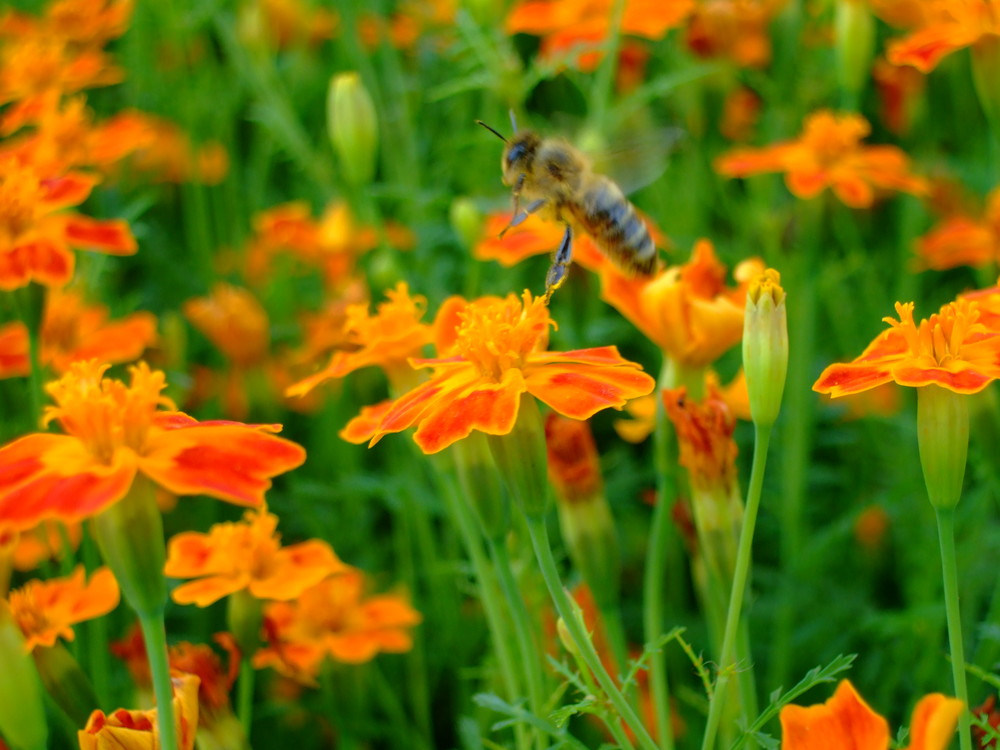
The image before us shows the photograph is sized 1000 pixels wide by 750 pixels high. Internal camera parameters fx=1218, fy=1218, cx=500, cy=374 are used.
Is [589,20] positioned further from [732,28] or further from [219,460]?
[219,460]

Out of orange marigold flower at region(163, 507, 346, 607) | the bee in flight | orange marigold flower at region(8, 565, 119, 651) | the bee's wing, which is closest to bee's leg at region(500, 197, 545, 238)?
the bee in flight

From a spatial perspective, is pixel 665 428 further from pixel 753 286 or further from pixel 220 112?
pixel 220 112

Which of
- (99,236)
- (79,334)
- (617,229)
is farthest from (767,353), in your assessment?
(79,334)

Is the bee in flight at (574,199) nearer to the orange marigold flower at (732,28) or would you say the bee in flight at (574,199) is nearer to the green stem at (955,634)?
the green stem at (955,634)

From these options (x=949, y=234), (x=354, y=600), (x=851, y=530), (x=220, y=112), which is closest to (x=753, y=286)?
(x=354, y=600)

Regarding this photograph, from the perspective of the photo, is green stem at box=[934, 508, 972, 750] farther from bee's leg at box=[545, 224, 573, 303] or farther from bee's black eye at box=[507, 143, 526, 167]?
bee's black eye at box=[507, 143, 526, 167]

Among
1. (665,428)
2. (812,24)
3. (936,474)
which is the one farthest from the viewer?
(812,24)
